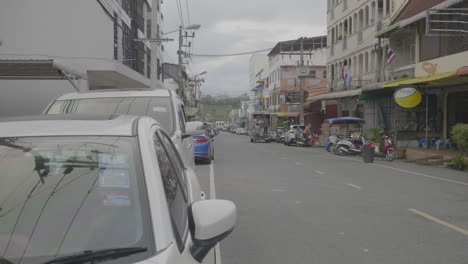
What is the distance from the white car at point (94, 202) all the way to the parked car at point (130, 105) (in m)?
3.87

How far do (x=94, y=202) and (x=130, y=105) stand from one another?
4853 mm

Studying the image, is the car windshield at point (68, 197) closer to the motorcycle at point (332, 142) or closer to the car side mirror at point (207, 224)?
the car side mirror at point (207, 224)

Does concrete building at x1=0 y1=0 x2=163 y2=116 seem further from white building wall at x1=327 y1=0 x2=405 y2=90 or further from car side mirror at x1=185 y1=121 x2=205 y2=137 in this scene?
white building wall at x1=327 y1=0 x2=405 y2=90

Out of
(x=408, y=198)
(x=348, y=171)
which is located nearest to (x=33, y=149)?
(x=408, y=198)

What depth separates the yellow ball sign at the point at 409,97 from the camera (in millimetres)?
20641

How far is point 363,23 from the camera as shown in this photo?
32594 mm

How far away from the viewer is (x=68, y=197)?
2.36 metres

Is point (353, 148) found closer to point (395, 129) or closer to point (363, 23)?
point (395, 129)

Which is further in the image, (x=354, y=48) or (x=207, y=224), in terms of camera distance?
(x=354, y=48)

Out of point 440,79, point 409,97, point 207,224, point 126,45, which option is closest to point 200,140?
point 440,79

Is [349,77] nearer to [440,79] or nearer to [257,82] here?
[440,79]

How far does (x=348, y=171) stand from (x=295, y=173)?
2173mm

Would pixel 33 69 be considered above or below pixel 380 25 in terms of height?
below

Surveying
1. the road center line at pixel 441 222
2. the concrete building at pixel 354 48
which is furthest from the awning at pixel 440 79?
the road center line at pixel 441 222
